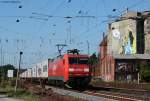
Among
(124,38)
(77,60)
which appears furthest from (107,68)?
(77,60)

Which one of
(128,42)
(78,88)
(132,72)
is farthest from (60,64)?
(128,42)

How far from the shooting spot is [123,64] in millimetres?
112750

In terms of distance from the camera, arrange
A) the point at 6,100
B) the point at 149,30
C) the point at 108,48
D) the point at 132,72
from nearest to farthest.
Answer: the point at 6,100, the point at 132,72, the point at 149,30, the point at 108,48

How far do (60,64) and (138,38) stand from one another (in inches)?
3524

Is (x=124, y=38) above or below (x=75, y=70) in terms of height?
above

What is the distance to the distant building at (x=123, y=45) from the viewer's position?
115 meters

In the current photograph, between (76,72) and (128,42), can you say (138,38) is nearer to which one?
(128,42)

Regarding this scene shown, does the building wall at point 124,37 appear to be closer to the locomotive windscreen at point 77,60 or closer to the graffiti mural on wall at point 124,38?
the graffiti mural on wall at point 124,38

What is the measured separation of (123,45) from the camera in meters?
138

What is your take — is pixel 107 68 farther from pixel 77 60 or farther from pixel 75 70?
pixel 75 70

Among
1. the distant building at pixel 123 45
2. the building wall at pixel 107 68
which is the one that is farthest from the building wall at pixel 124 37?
the building wall at pixel 107 68

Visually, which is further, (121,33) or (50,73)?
(121,33)

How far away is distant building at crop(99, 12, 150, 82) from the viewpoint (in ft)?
376

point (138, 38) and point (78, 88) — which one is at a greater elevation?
point (138, 38)
